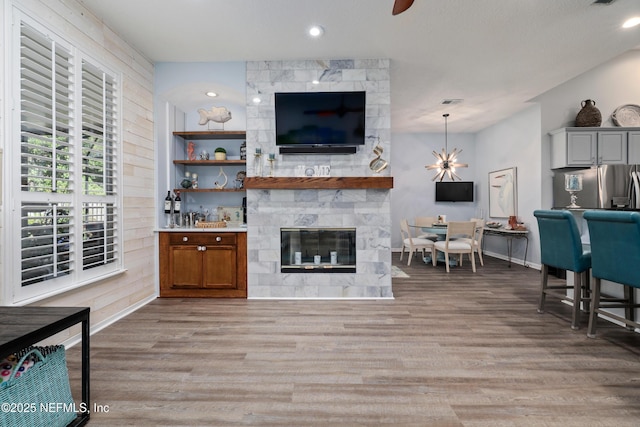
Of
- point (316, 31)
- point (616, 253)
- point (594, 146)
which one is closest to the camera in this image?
point (616, 253)

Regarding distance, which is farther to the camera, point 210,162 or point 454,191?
point 454,191

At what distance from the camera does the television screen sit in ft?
12.1

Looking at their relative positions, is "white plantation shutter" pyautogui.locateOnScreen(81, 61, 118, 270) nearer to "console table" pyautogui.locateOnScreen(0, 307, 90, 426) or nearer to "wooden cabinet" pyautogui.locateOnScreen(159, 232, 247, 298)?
"wooden cabinet" pyautogui.locateOnScreen(159, 232, 247, 298)

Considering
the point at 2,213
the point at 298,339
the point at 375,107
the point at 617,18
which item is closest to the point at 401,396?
the point at 298,339

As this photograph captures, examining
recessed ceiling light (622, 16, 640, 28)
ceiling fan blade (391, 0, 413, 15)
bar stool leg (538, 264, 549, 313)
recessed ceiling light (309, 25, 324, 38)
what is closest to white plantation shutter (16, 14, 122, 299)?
recessed ceiling light (309, 25, 324, 38)

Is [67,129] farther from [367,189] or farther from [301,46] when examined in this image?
[367,189]

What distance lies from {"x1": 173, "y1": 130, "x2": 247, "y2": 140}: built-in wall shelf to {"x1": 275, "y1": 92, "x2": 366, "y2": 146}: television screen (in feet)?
Result: 2.36

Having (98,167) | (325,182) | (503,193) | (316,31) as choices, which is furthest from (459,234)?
(98,167)

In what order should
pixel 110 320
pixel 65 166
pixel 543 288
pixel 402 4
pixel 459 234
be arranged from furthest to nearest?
pixel 459 234, pixel 543 288, pixel 110 320, pixel 65 166, pixel 402 4

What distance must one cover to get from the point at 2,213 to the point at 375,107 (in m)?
3.58

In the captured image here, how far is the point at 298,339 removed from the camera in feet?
8.57

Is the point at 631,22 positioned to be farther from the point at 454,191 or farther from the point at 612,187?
the point at 454,191

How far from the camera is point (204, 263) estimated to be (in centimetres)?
378

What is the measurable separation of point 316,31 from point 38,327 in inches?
128
